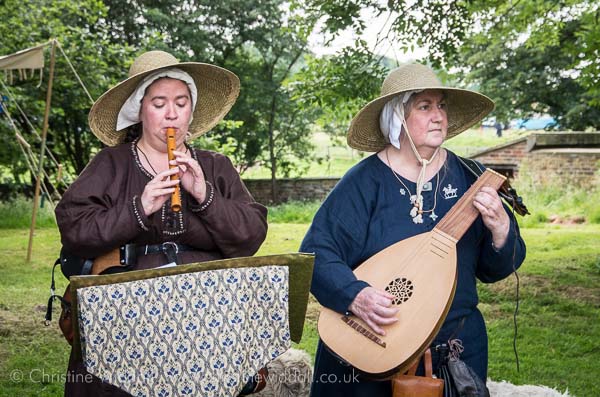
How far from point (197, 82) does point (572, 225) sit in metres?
9.41

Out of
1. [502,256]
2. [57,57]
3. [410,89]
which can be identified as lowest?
Answer: [502,256]

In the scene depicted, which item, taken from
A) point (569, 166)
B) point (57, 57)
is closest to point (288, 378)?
point (57, 57)

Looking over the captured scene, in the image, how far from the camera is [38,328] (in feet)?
18.1

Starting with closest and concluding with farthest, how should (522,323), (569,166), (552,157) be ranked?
(522,323) → (569,166) → (552,157)

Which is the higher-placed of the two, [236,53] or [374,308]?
[236,53]

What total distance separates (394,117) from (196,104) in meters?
0.75

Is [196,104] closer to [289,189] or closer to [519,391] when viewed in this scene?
[519,391]

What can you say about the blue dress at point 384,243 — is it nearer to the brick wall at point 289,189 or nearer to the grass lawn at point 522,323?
the grass lawn at point 522,323

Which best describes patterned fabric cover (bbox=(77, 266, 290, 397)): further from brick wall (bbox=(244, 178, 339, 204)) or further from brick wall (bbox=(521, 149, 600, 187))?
brick wall (bbox=(244, 178, 339, 204))

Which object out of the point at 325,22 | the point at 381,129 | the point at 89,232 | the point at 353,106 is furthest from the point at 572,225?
the point at 89,232

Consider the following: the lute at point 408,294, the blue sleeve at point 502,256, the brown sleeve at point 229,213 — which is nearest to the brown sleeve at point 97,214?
the brown sleeve at point 229,213

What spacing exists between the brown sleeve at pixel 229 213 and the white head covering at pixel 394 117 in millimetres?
560

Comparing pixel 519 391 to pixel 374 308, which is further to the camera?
pixel 519 391

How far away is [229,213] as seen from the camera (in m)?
2.36
